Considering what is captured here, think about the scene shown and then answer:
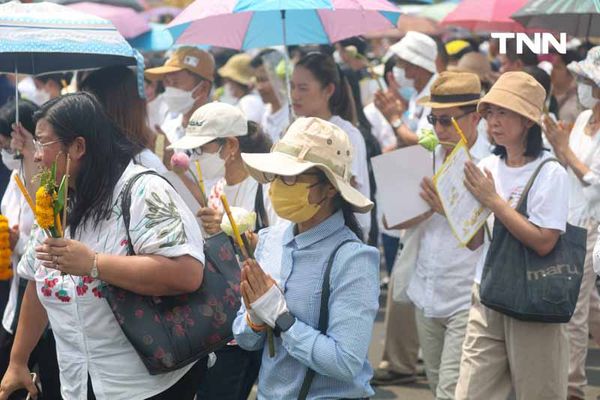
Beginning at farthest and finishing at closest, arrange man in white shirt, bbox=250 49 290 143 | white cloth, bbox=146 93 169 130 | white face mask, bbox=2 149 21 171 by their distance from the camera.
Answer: man in white shirt, bbox=250 49 290 143 → white cloth, bbox=146 93 169 130 → white face mask, bbox=2 149 21 171

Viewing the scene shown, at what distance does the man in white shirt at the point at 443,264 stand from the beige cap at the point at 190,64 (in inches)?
79.0

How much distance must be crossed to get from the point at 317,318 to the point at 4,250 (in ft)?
9.30

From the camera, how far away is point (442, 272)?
5895mm

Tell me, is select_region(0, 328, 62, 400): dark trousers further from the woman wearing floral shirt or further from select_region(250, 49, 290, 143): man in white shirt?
select_region(250, 49, 290, 143): man in white shirt

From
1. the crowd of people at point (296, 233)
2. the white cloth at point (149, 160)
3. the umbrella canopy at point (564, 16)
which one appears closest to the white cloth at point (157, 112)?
the crowd of people at point (296, 233)

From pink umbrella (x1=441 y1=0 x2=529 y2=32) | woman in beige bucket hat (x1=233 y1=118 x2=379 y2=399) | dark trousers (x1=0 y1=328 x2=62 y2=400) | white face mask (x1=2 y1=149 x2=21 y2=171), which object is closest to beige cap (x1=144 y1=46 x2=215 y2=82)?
white face mask (x1=2 y1=149 x2=21 y2=171)

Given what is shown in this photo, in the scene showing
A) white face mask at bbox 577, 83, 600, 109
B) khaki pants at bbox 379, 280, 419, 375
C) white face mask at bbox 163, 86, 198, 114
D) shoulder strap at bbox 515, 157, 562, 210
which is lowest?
khaki pants at bbox 379, 280, 419, 375

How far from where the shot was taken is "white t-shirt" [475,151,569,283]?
509 cm

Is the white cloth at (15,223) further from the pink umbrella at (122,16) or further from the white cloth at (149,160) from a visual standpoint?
the pink umbrella at (122,16)

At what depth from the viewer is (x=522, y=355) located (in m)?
5.21

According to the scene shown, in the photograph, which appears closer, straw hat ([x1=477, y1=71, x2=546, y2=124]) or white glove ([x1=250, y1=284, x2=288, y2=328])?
white glove ([x1=250, y1=284, x2=288, y2=328])

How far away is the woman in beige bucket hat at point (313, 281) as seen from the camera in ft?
11.7

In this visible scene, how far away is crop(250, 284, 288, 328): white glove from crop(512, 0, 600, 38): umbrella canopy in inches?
136

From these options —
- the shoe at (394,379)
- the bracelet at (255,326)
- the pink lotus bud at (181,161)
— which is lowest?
the shoe at (394,379)
